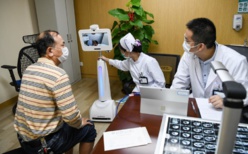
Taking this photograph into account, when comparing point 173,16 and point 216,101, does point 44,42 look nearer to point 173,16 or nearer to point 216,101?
point 216,101

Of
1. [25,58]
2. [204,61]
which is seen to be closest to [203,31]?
[204,61]

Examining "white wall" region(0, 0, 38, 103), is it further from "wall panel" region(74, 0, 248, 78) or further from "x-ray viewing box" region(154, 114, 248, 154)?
"x-ray viewing box" region(154, 114, 248, 154)

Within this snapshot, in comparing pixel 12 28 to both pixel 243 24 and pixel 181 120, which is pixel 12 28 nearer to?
pixel 181 120

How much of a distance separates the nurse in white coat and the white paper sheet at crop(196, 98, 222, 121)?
3.04 ft

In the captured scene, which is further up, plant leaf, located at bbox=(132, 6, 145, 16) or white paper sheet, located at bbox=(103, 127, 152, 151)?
plant leaf, located at bbox=(132, 6, 145, 16)

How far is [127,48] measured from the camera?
2.17m

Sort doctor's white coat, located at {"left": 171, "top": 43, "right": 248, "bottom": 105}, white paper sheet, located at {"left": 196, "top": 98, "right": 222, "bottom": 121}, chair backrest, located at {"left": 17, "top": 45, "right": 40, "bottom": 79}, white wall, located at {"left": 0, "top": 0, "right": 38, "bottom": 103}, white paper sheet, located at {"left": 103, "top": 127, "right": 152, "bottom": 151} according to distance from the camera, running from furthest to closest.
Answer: white wall, located at {"left": 0, "top": 0, "right": 38, "bottom": 103} < chair backrest, located at {"left": 17, "top": 45, "right": 40, "bottom": 79} < doctor's white coat, located at {"left": 171, "top": 43, "right": 248, "bottom": 105} < white paper sheet, located at {"left": 196, "top": 98, "right": 222, "bottom": 121} < white paper sheet, located at {"left": 103, "top": 127, "right": 152, "bottom": 151}

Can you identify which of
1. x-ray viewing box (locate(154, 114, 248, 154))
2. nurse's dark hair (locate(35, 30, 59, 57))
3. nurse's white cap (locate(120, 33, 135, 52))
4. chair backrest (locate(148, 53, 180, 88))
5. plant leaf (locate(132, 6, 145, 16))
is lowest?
chair backrest (locate(148, 53, 180, 88))

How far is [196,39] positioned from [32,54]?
7.01 feet

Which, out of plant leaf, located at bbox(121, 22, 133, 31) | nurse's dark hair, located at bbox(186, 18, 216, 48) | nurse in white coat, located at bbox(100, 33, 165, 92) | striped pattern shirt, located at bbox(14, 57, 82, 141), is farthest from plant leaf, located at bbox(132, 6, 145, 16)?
striped pattern shirt, located at bbox(14, 57, 82, 141)

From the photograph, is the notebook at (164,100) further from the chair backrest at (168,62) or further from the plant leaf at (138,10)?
the plant leaf at (138,10)

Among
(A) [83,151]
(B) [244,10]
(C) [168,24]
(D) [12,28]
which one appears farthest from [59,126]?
(B) [244,10]

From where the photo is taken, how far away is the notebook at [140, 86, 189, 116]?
1.10m

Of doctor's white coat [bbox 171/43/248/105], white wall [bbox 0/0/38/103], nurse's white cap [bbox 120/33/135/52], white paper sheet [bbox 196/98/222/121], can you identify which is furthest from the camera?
white wall [bbox 0/0/38/103]
